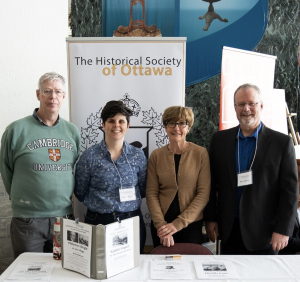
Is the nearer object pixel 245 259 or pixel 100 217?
pixel 245 259

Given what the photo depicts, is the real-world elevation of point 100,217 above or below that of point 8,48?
below

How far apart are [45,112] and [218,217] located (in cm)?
135

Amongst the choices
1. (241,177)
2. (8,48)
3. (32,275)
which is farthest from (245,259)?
(8,48)

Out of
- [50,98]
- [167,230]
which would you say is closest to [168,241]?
[167,230]

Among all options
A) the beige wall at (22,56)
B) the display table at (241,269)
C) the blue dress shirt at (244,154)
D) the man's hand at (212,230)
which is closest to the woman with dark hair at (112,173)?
the display table at (241,269)

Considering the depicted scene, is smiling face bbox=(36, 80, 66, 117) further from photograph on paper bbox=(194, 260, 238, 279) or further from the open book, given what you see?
photograph on paper bbox=(194, 260, 238, 279)

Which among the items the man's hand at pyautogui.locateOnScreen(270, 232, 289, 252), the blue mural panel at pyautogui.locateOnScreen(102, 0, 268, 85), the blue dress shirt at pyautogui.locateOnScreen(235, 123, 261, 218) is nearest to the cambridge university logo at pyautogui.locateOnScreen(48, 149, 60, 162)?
the blue dress shirt at pyautogui.locateOnScreen(235, 123, 261, 218)

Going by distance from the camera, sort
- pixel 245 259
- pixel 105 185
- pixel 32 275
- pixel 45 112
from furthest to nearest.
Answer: pixel 45 112, pixel 105 185, pixel 245 259, pixel 32 275

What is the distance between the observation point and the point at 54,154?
1.99 m

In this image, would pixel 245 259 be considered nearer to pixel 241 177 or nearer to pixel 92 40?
pixel 241 177

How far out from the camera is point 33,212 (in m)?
1.98

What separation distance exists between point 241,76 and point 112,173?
2.50 metres

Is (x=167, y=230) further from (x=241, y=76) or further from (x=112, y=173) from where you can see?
(x=241, y=76)

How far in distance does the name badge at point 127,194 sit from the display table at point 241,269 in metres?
0.37
